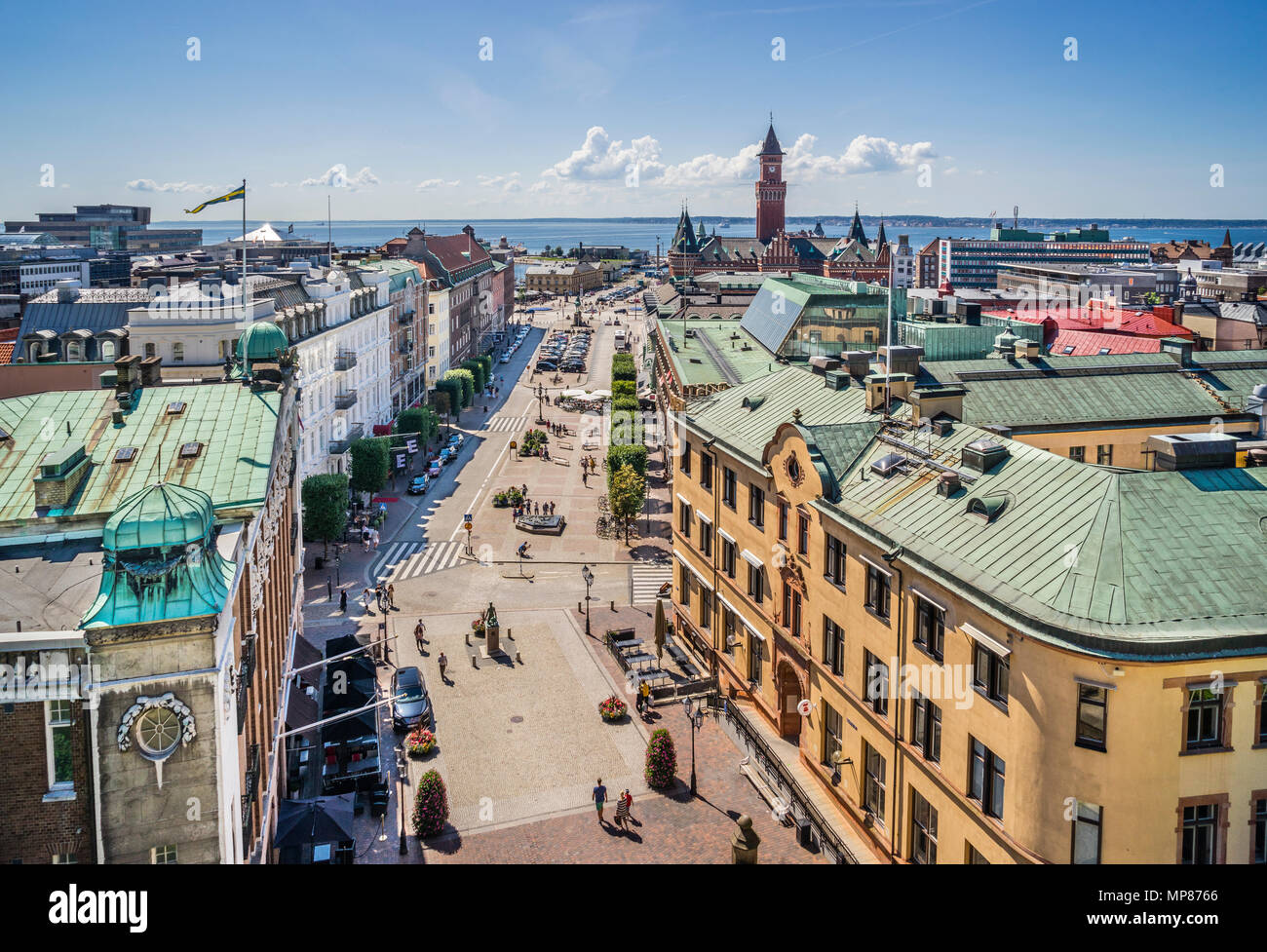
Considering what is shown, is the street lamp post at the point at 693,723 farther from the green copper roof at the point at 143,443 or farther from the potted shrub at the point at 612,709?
the green copper roof at the point at 143,443

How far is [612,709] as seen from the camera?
137 feet

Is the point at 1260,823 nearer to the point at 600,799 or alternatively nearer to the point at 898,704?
the point at 898,704

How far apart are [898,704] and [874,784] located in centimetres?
360

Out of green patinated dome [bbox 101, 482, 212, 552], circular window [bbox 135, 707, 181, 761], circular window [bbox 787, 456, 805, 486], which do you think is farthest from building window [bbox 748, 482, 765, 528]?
circular window [bbox 135, 707, 181, 761]

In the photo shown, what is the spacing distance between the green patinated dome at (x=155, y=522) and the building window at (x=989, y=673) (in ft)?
58.0

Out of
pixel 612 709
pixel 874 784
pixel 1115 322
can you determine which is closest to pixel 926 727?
pixel 874 784

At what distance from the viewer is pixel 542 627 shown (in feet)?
172

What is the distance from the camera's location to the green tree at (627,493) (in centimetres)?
6519

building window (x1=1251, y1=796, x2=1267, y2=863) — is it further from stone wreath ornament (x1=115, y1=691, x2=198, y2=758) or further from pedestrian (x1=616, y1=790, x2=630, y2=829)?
stone wreath ornament (x1=115, y1=691, x2=198, y2=758)

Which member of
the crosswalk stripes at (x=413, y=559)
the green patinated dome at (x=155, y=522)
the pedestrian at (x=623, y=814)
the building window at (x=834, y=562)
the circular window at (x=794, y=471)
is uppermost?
the green patinated dome at (x=155, y=522)

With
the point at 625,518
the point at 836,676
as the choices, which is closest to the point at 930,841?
the point at 836,676

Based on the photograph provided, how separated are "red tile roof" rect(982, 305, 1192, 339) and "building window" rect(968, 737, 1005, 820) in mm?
49245

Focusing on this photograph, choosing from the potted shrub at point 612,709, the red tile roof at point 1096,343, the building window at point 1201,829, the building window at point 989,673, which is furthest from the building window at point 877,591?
the red tile roof at point 1096,343
